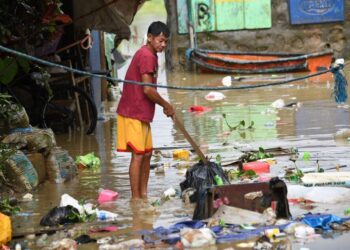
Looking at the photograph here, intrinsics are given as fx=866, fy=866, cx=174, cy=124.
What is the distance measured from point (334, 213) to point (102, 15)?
19.8 ft

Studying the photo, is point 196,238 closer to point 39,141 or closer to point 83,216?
point 83,216

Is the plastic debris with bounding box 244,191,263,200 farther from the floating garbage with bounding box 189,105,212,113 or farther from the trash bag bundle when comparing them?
the floating garbage with bounding box 189,105,212,113

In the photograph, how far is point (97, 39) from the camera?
1623 cm

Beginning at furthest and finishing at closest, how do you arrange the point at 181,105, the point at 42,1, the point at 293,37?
the point at 293,37
the point at 181,105
the point at 42,1

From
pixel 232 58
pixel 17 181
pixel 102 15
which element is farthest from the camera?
pixel 232 58

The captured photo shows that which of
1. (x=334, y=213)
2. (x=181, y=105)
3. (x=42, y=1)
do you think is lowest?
(x=334, y=213)

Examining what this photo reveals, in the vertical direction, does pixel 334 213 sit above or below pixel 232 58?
below

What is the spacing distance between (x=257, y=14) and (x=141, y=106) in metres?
18.3

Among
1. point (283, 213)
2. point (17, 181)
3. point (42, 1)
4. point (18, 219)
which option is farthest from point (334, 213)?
point (42, 1)

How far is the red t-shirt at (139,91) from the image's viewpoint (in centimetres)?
745

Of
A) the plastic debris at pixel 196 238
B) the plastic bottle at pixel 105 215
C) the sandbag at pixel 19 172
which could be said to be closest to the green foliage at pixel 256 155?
the sandbag at pixel 19 172

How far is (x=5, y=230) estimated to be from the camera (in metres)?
6.17

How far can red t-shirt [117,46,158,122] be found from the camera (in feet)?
24.4

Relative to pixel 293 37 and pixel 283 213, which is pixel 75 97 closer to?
pixel 283 213
